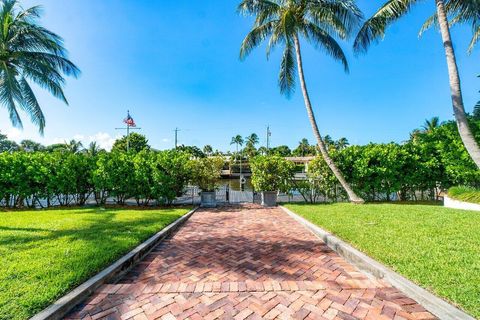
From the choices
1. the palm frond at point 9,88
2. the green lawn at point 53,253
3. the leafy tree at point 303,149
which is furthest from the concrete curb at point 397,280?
the leafy tree at point 303,149

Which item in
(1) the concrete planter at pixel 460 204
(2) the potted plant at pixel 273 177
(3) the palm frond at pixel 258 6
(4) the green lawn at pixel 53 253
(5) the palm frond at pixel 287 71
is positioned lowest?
(4) the green lawn at pixel 53 253

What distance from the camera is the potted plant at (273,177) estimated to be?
1152 centimetres

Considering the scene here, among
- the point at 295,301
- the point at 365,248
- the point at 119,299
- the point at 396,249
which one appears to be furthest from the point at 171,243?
the point at 396,249

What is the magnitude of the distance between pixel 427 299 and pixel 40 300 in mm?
4363

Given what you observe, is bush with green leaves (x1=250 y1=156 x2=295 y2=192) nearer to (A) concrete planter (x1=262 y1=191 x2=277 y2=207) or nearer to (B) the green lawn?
(A) concrete planter (x1=262 y1=191 x2=277 y2=207)

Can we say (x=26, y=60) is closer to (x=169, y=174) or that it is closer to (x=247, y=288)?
(x=169, y=174)

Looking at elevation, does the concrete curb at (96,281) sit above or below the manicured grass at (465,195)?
below

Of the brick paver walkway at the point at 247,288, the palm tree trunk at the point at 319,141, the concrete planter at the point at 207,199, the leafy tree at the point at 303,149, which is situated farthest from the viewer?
the leafy tree at the point at 303,149

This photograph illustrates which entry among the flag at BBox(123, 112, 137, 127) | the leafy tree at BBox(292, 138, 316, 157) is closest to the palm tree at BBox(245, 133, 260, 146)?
the leafy tree at BBox(292, 138, 316, 157)

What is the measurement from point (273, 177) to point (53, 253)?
29.3ft

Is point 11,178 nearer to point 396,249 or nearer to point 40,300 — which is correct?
point 40,300

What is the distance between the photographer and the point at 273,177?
11562 millimetres

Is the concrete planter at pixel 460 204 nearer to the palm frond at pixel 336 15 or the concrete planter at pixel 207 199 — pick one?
the palm frond at pixel 336 15

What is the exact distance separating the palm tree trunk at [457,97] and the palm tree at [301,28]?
12.1 feet
